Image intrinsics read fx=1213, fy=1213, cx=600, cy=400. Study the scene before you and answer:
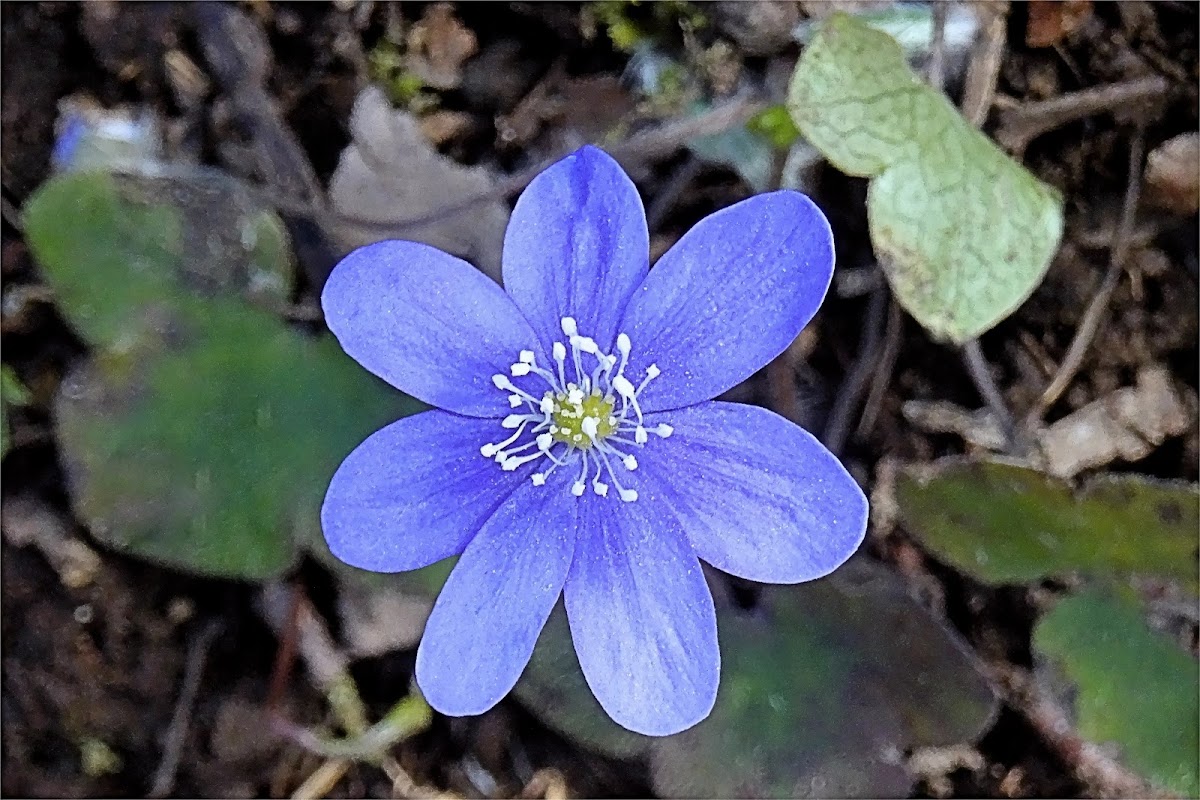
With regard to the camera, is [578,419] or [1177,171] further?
[1177,171]

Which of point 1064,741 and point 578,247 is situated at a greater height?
point 578,247

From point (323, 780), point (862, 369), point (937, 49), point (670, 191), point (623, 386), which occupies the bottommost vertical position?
point (323, 780)

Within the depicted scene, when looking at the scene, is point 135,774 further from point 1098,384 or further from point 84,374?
point 1098,384

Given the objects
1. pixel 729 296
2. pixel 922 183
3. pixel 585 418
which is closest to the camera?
pixel 729 296

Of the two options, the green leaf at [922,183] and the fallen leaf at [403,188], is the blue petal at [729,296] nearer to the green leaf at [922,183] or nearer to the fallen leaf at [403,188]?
the green leaf at [922,183]

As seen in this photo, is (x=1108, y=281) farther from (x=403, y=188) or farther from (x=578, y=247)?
(x=403, y=188)

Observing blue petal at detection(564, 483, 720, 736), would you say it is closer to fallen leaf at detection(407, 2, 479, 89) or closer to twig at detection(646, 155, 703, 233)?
twig at detection(646, 155, 703, 233)

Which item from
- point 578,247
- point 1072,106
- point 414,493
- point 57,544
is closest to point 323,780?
point 57,544
